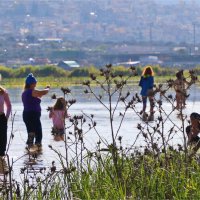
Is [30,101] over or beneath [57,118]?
over

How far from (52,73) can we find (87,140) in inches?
1963

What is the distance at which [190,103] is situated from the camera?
106 feet

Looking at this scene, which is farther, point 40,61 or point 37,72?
point 40,61

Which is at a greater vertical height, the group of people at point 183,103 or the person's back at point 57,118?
the group of people at point 183,103

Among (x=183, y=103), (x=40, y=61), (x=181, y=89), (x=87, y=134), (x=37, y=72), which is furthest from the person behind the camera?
(x=40, y=61)

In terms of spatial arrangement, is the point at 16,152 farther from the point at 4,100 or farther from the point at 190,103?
the point at 190,103

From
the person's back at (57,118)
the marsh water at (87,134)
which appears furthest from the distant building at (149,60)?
the person's back at (57,118)

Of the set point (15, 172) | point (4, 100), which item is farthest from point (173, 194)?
point (4, 100)

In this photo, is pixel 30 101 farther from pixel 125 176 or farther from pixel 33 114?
pixel 125 176

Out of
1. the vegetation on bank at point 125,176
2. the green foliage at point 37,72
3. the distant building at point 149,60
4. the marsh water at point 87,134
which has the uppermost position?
the distant building at point 149,60

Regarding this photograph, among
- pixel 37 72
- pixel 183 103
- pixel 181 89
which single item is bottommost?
pixel 37 72

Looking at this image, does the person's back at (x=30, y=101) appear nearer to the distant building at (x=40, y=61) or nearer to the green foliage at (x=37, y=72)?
the green foliage at (x=37, y=72)

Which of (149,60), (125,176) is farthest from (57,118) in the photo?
(149,60)

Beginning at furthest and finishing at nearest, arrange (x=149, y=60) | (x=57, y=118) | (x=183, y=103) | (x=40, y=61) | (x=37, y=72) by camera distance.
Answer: (x=149, y=60)
(x=40, y=61)
(x=37, y=72)
(x=57, y=118)
(x=183, y=103)
